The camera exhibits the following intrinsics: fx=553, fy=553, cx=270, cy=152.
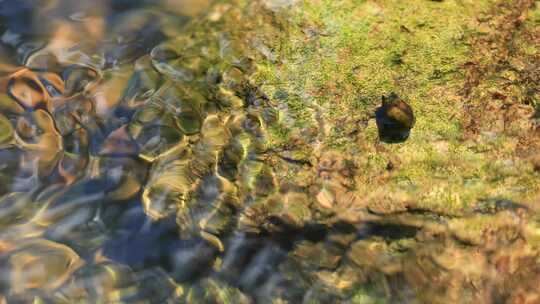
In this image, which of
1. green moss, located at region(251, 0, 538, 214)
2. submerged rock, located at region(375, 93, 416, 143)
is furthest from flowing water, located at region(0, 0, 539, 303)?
submerged rock, located at region(375, 93, 416, 143)

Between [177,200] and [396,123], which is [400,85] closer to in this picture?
[396,123]

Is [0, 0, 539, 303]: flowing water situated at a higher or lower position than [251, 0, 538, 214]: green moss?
lower

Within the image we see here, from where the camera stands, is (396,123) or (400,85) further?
(400,85)

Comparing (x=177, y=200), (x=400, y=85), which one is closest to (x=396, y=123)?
(x=400, y=85)

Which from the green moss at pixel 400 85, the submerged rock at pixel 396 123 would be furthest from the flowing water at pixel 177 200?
the submerged rock at pixel 396 123

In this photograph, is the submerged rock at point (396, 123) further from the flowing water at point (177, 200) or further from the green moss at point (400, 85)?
the flowing water at point (177, 200)

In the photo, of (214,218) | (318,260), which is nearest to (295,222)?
(318,260)

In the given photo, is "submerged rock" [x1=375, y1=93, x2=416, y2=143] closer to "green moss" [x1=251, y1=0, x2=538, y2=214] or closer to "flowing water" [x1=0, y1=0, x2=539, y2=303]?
"green moss" [x1=251, y1=0, x2=538, y2=214]

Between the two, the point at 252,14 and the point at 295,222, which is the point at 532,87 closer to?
the point at 295,222
